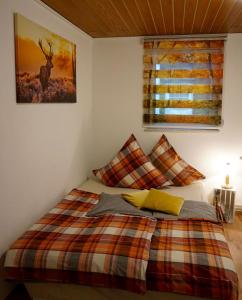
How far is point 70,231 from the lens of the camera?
7.56 ft

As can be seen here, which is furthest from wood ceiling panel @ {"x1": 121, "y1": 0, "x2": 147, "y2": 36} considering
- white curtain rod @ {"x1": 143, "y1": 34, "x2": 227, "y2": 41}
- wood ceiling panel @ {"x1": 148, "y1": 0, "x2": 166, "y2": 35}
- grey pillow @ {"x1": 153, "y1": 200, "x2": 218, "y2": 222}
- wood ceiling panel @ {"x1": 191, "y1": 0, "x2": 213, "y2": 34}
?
grey pillow @ {"x1": 153, "y1": 200, "x2": 218, "y2": 222}

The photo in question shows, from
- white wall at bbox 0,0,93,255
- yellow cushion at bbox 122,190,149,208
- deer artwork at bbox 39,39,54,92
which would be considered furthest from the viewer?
yellow cushion at bbox 122,190,149,208

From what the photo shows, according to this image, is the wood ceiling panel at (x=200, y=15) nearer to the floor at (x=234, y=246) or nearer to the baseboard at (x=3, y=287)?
the floor at (x=234, y=246)

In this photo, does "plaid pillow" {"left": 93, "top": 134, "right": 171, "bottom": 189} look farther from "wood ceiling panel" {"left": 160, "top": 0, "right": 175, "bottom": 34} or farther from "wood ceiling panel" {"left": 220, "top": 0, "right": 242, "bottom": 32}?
"wood ceiling panel" {"left": 220, "top": 0, "right": 242, "bottom": 32}

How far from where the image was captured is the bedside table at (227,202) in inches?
142

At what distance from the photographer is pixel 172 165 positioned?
367 cm

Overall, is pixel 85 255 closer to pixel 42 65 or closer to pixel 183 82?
pixel 42 65

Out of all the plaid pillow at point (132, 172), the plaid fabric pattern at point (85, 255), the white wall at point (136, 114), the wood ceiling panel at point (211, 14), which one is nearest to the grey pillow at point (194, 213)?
the plaid fabric pattern at point (85, 255)

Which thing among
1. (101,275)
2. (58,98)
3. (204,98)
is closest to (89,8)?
(58,98)

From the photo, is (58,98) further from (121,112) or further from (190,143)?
(190,143)

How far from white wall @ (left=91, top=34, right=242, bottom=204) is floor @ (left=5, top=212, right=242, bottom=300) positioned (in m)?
0.42

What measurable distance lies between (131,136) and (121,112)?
0.40 meters

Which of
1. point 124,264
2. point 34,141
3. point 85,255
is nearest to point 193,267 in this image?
point 124,264

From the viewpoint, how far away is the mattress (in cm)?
325
